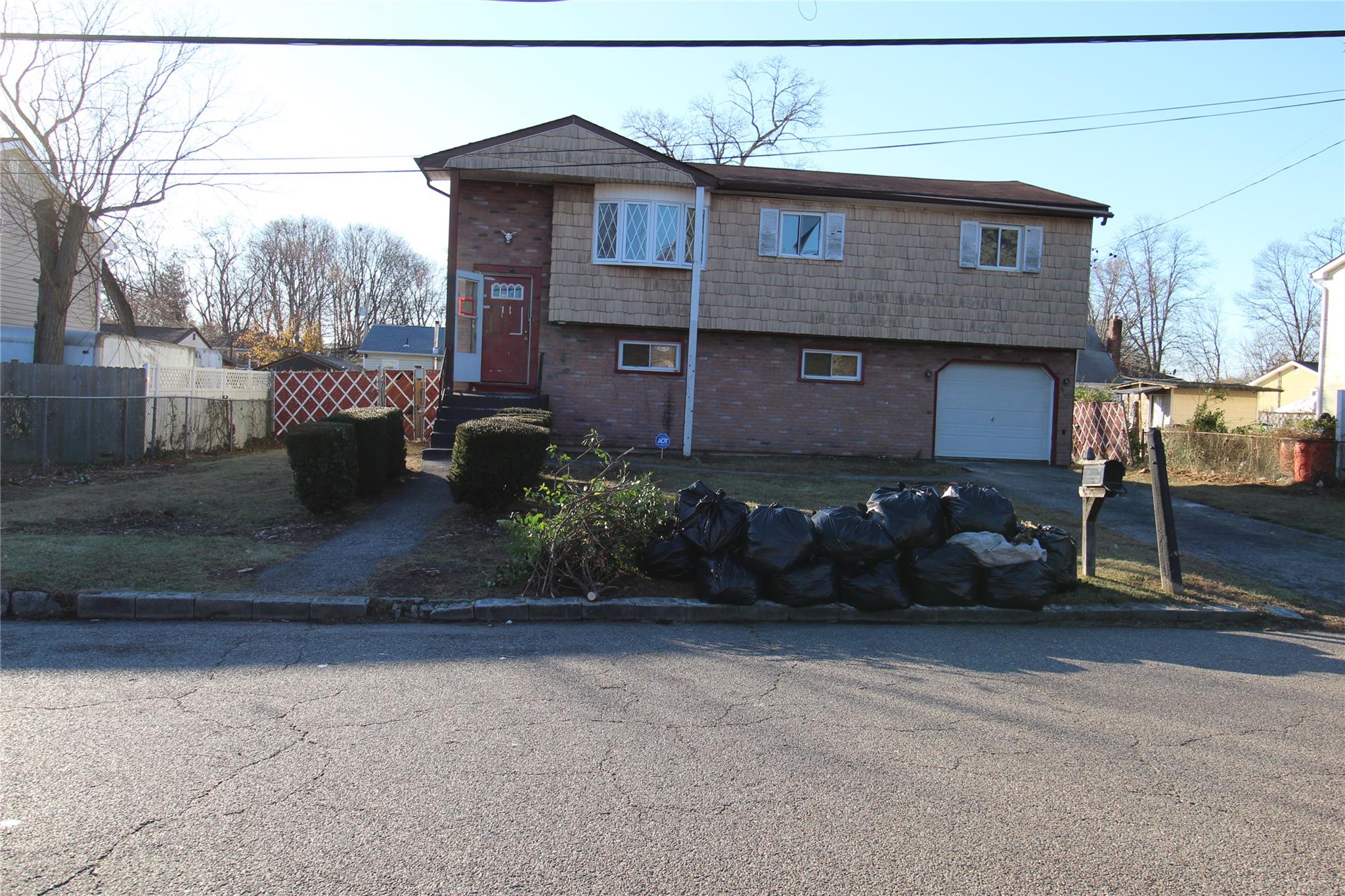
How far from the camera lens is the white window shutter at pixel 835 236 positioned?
18.2 m

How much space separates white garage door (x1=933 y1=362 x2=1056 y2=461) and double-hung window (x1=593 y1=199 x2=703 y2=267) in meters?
6.31

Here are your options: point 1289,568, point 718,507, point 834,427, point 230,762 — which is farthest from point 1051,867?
point 834,427

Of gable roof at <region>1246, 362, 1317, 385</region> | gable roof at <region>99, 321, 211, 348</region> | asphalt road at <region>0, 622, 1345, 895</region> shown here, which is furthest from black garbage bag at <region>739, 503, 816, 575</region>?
gable roof at <region>1246, 362, 1317, 385</region>

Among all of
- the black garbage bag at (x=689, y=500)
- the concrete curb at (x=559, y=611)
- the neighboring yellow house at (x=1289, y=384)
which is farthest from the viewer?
the neighboring yellow house at (x=1289, y=384)

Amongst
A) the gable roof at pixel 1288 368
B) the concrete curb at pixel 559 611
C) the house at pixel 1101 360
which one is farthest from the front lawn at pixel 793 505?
the gable roof at pixel 1288 368

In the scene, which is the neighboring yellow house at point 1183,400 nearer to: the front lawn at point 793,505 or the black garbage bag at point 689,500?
the front lawn at point 793,505

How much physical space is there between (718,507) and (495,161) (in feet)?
37.3

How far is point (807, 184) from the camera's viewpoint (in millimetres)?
18188

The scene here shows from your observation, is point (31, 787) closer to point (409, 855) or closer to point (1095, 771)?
point (409, 855)

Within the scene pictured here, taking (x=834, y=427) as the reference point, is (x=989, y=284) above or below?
above

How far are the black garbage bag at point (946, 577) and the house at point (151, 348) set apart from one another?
16.7 meters

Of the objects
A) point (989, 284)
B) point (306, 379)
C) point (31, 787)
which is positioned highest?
point (989, 284)

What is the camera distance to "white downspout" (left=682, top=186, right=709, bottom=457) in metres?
17.2

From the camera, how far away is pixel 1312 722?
5090 mm
